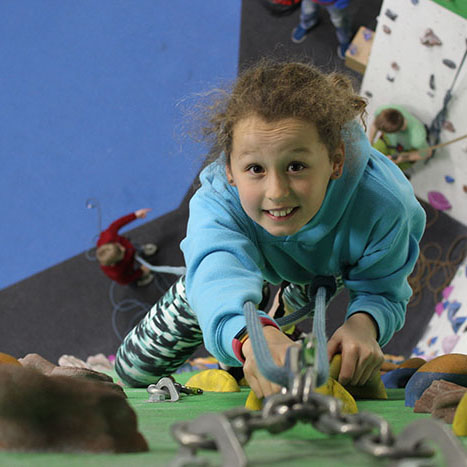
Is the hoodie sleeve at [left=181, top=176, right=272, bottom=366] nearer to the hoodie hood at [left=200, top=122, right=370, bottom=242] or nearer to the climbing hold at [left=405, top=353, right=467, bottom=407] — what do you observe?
the hoodie hood at [left=200, top=122, right=370, bottom=242]

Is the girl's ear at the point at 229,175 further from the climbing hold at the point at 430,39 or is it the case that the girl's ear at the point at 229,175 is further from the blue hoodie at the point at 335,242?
the climbing hold at the point at 430,39

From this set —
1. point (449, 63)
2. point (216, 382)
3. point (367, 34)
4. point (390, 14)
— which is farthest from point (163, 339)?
point (367, 34)

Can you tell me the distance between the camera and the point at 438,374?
0.71 meters

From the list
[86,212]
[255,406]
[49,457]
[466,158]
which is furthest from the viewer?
[86,212]

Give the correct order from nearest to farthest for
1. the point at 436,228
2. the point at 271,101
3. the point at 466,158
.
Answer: the point at 271,101 → the point at 466,158 → the point at 436,228

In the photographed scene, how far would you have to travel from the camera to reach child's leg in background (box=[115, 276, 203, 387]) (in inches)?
46.1

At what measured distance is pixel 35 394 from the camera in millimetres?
371

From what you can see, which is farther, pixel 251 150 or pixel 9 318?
pixel 9 318

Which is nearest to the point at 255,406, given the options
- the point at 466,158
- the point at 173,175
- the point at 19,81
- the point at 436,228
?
the point at 466,158

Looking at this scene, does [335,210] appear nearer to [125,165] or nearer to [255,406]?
[255,406]

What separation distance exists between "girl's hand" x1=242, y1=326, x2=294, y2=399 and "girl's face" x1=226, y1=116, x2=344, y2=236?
7.1 inches

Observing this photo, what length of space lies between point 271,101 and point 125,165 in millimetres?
1677

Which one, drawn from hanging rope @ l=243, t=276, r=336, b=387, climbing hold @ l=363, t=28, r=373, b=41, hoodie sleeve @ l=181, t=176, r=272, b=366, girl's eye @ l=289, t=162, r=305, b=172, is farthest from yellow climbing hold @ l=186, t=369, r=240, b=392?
climbing hold @ l=363, t=28, r=373, b=41

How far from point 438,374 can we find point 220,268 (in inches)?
11.5
